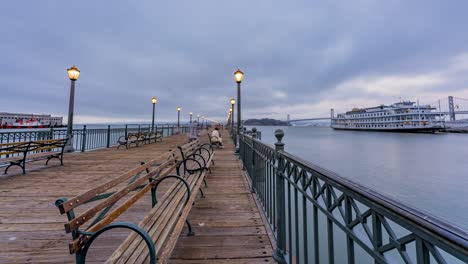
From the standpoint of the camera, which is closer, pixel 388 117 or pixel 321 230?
pixel 321 230

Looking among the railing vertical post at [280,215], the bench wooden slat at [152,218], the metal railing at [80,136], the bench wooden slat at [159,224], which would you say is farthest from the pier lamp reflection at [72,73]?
the railing vertical post at [280,215]

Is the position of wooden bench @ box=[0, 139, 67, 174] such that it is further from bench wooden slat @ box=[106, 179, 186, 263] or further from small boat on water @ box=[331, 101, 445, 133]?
small boat on water @ box=[331, 101, 445, 133]

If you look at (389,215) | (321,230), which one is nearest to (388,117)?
(321,230)

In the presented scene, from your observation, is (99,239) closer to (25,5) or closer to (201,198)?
(201,198)

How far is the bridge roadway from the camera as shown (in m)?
2.35

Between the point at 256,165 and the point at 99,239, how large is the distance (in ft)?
9.58

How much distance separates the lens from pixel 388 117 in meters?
71.1

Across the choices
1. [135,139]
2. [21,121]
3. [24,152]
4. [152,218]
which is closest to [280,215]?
[152,218]

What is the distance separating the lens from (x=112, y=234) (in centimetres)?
273

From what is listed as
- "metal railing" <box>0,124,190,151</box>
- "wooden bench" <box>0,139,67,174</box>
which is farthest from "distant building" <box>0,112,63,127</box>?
"wooden bench" <box>0,139,67,174</box>

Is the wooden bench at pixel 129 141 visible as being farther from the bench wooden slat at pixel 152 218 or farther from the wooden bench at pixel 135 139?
the bench wooden slat at pixel 152 218

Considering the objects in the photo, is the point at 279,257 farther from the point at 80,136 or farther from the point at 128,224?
the point at 80,136

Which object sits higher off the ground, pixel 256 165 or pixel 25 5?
pixel 25 5

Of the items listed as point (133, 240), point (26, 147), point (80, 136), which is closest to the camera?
point (133, 240)
